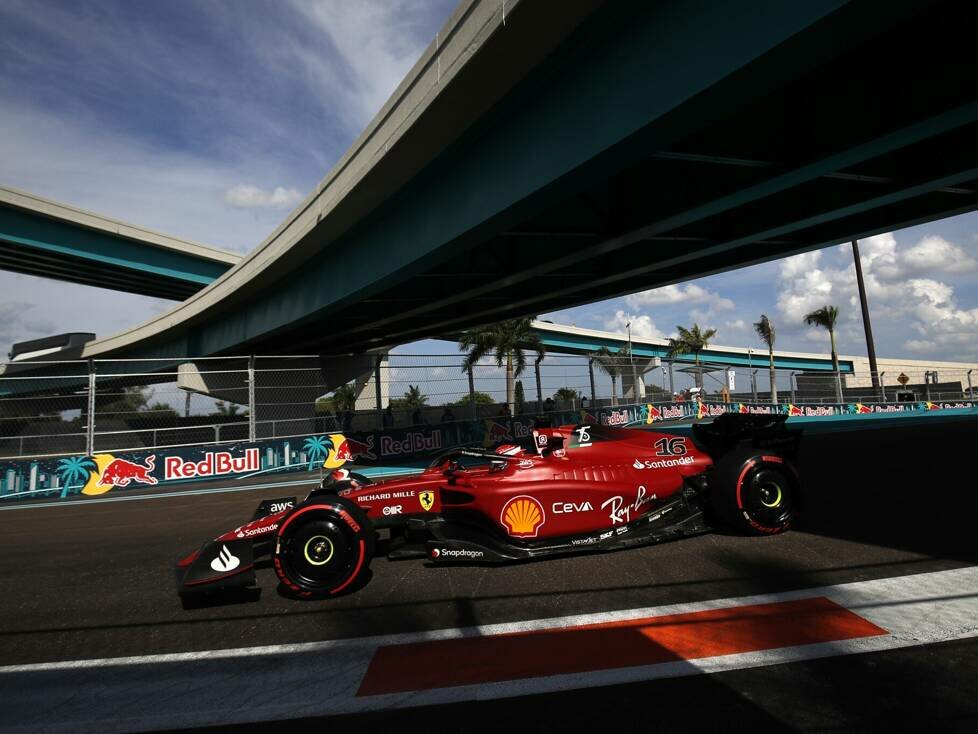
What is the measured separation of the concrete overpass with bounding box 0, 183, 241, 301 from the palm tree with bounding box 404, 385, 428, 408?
15.5 metres

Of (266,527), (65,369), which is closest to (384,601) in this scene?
(266,527)

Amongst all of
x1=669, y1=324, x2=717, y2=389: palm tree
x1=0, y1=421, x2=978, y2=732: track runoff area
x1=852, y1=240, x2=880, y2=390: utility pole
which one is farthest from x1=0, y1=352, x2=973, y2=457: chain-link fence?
x1=669, y1=324, x2=717, y2=389: palm tree

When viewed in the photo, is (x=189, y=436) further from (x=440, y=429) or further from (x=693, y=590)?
(x=693, y=590)

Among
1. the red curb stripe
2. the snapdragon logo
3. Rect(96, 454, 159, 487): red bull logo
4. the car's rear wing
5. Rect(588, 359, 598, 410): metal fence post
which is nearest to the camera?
the red curb stripe

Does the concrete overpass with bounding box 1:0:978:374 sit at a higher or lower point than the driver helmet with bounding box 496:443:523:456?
higher

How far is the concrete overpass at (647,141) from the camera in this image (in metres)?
5.22

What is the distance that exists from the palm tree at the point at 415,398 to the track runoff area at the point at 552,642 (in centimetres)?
870

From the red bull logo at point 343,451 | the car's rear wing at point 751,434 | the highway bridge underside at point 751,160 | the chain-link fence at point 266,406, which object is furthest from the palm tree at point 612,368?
the car's rear wing at point 751,434

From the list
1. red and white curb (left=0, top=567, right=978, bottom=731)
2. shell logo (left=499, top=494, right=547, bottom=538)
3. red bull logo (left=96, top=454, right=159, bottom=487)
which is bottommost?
red and white curb (left=0, top=567, right=978, bottom=731)

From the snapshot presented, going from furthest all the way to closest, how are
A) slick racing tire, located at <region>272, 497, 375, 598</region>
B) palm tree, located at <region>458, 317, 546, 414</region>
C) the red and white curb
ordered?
palm tree, located at <region>458, 317, 546, 414</region> → slick racing tire, located at <region>272, 497, 375, 598</region> → the red and white curb

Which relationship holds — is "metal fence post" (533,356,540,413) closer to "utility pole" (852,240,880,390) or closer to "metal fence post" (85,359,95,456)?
"metal fence post" (85,359,95,456)

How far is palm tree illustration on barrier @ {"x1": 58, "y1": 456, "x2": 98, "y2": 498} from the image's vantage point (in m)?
12.2

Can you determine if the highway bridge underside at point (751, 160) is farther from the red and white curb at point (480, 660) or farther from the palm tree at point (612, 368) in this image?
the palm tree at point (612, 368)

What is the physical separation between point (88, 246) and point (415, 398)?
20180 millimetres
